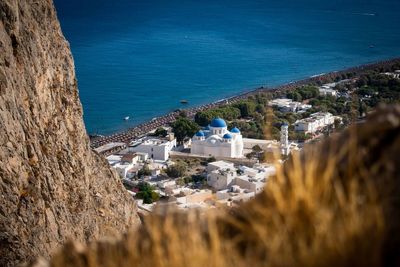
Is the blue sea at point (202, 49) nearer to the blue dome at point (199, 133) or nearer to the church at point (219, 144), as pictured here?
the blue dome at point (199, 133)

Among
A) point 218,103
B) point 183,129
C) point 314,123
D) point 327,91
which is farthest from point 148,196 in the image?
point 327,91

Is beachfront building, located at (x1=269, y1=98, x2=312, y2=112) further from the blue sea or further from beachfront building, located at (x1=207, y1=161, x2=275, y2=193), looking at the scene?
beachfront building, located at (x1=207, y1=161, x2=275, y2=193)

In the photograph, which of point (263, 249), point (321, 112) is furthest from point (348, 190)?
point (321, 112)

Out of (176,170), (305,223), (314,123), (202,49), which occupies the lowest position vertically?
(202,49)

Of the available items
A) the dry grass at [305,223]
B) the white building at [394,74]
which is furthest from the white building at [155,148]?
the dry grass at [305,223]

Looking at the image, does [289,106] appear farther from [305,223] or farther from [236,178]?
[305,223]

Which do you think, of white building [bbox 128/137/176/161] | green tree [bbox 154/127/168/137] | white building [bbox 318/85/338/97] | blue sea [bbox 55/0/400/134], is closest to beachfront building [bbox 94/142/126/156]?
white building [bbox 128/137/176/161]
